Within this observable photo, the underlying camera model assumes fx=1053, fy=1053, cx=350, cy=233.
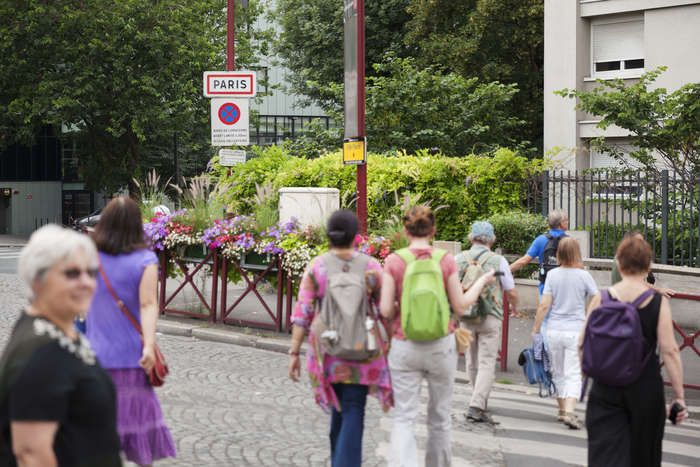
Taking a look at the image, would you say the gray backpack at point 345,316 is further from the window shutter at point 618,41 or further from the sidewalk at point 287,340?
the window shutter at point 618,41

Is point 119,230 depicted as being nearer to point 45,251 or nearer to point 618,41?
point 45,251

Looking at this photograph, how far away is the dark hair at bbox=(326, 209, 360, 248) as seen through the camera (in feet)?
19.6

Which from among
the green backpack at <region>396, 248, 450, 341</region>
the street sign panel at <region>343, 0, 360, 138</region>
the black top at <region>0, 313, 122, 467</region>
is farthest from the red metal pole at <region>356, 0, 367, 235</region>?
the black top at <region>0, 313, 122, 467</region>

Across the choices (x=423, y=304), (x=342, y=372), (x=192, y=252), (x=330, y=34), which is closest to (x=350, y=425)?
(x=342, y=372)

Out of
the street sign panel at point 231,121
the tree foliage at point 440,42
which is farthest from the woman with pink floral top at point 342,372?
the tree foliage at point 440,42

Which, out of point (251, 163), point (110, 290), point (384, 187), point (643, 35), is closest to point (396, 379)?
point (110, 290)

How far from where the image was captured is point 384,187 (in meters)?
17.4

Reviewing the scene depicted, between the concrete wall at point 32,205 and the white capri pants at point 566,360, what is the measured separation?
47346mm

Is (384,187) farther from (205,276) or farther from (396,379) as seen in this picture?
(396,379)

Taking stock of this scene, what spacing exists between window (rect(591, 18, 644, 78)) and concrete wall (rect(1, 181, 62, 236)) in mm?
34069

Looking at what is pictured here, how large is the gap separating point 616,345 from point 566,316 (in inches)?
131

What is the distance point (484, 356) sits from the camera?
29.1 ft

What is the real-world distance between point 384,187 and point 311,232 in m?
4.52

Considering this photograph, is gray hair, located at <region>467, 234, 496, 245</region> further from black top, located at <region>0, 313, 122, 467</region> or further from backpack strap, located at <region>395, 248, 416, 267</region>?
black top, located at <region>0, 313, 122, 467</region>
